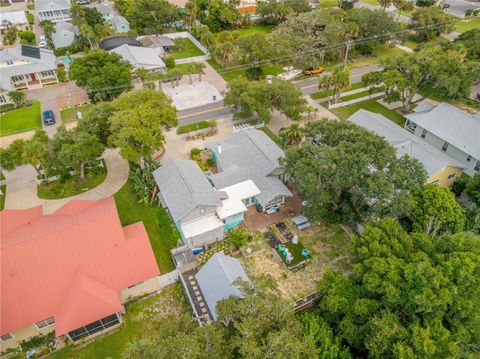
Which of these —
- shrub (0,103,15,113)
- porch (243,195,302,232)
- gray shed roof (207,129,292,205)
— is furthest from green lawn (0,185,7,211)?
porch (243,195,302,232)

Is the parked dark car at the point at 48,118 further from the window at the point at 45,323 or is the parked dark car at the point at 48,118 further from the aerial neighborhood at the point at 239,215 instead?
the window at the point at 45,323

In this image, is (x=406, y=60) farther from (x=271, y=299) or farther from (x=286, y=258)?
(x=271, y=299)

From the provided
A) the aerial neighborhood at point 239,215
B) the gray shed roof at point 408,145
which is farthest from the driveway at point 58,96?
the gray shed roof at point 408,145

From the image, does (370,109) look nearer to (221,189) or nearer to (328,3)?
(221,189)

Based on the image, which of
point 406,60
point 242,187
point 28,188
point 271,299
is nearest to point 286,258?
point 242,187

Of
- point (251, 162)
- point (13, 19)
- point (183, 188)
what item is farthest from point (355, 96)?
point (13, 19)

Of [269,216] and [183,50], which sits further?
[183,50]
